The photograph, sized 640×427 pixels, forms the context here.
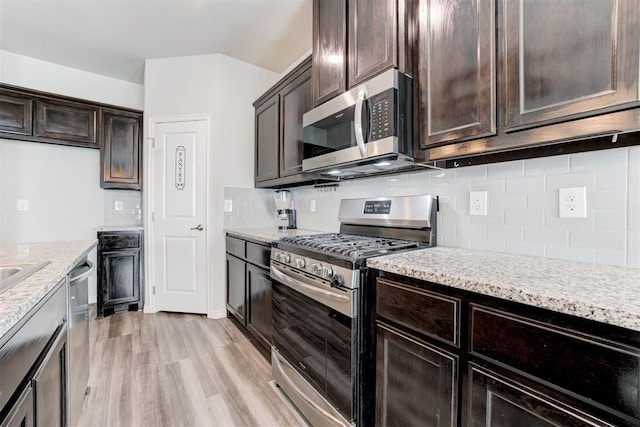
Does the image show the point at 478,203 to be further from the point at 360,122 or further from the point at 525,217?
the point at 360,122

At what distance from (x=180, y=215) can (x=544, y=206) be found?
305 centimetres

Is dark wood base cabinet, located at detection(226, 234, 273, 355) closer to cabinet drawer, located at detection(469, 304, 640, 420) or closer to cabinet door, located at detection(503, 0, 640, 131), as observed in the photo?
cabinet drawer, located at detection(469, 304, 640, 420)

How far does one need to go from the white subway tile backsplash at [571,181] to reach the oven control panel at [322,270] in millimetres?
898

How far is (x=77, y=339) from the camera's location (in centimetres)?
142

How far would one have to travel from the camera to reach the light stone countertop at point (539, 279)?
2.10 feet

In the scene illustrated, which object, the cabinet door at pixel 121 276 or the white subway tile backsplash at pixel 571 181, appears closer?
the white subway tile backsplash at pixel 571 181

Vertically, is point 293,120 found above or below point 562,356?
above

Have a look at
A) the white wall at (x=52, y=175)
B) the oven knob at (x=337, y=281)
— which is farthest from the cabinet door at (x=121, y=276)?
the oven knob at (x=337, y=281)

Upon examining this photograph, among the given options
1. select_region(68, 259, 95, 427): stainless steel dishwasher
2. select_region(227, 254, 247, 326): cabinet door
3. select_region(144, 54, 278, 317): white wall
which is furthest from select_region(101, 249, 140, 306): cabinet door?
select_region(68, 259, 95, 427): stainless steel dishwasher

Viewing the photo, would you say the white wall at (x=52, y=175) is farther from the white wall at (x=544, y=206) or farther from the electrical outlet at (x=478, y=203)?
the electrical outlet at (x=478, y=203)

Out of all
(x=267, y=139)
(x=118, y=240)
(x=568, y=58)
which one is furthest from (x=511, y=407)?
(x=118, y=240)

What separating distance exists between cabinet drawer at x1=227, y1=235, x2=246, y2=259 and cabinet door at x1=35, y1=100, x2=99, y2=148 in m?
1.90

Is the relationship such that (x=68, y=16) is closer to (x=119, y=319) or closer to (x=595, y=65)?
(x=119, y=319)

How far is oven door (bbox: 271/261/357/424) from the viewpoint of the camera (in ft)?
4.11
